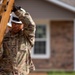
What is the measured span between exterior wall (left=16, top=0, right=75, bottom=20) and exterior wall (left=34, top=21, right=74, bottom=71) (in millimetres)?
743

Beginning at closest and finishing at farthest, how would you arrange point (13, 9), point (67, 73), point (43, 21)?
point (13, 9)
point (67, 73)
point (43, 21)

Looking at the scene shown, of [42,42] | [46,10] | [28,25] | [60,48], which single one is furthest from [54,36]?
[28,25]

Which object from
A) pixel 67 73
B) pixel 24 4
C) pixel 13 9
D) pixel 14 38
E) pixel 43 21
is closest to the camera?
pixel 13 9

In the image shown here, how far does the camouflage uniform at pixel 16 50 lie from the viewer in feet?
24.8

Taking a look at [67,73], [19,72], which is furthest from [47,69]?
[19,72]

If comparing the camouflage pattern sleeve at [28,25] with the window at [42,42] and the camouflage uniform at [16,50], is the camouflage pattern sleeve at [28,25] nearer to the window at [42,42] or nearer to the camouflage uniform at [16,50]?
the camouflage uniform at [16,50]

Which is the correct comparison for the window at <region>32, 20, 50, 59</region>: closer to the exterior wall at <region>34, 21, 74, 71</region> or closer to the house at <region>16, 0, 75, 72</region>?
the house at <region>16, 0, 75, 72</region>

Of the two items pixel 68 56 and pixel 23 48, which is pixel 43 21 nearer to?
pixel 68 56

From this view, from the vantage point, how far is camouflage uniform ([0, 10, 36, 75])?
757 centimetres

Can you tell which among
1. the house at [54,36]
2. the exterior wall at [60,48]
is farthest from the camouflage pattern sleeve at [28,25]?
the exterior wall at [60,48]

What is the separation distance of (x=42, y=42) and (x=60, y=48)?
117 centimetres

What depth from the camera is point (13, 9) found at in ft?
23.4

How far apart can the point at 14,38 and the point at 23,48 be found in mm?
224

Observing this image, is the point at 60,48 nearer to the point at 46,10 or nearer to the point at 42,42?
the point at 42,42
